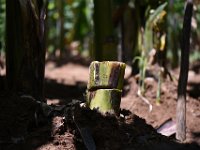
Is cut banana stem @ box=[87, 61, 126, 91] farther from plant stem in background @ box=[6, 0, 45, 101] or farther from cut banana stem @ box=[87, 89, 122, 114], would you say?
plant stem in background @ box=[6, 0, 45, 101]

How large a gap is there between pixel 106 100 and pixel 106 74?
13 centimetres

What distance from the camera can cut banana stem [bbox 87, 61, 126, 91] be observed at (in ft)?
8.03

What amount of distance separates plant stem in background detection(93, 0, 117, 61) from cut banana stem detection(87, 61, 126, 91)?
29.2 inches

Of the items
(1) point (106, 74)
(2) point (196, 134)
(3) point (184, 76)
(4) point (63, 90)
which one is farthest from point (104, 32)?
(4) point (63, 90)

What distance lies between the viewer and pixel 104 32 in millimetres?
3225

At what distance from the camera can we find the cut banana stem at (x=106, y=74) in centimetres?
245

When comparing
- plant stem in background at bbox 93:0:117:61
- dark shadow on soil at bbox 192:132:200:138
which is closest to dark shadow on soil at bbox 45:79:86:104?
plant stem in background at bbox 93:0:117:61

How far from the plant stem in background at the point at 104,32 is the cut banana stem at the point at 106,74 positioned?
0.74 meters

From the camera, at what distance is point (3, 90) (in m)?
2.73

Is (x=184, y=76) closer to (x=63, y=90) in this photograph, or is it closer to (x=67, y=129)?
(x=67, y=129)

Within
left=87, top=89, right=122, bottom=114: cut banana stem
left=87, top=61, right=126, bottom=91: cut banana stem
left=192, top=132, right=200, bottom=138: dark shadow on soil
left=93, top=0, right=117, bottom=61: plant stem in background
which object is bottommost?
left=192, top=132, right=200, bottom=138: dark shadow on soil

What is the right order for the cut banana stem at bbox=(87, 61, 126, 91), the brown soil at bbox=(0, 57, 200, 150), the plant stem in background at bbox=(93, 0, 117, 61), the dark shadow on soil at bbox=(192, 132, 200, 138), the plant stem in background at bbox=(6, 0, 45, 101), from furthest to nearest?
the dark shadow on soil at bbox=(192, 132, 200, 138) < the plant stem in background at bbox=(93, 0, 117, 61) < the plant stem in background at bbox=(6, 0, 45, 101) < the cut banana stem at bbox=(87, 61, 126, 91) < the brown soil at bbox=(0, 57, 200, 150)

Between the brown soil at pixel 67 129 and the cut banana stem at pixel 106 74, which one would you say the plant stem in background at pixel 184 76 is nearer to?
the brown soil at pixel 67 129

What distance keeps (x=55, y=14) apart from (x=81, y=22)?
30.5 inches
